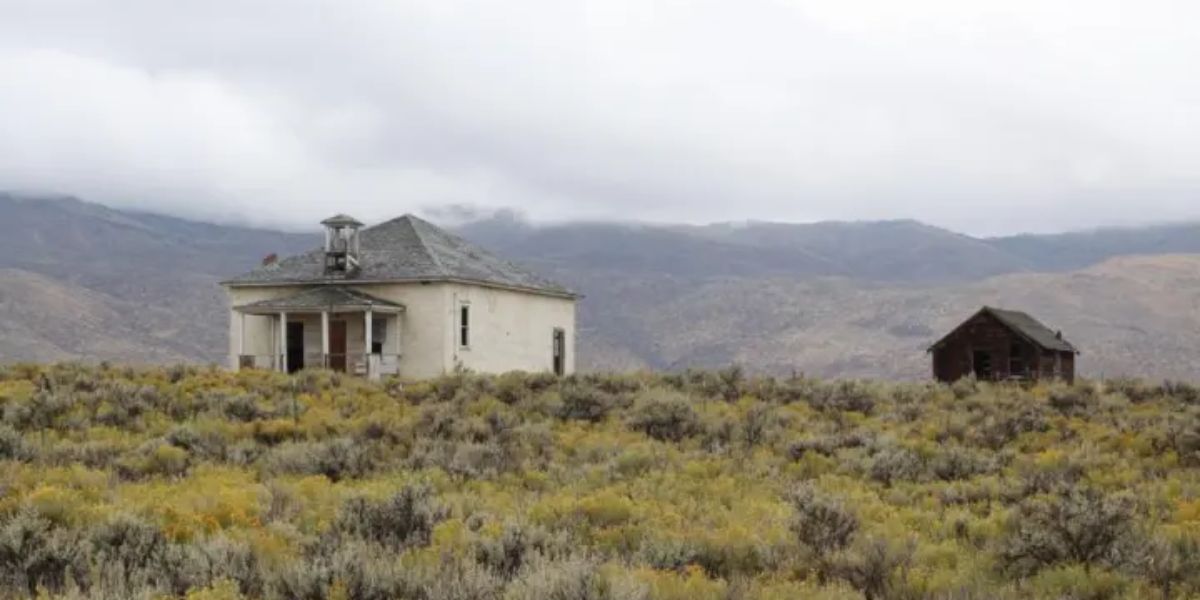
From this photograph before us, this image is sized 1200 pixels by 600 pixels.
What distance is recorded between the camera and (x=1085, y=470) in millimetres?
14758

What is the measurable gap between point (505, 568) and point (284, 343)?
2766 cm

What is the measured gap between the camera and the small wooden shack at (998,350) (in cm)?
4100

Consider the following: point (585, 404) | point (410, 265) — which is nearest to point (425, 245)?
point (410, 265)

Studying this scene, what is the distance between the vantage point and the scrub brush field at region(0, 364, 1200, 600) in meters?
8.00

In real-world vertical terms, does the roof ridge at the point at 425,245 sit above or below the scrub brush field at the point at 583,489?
above

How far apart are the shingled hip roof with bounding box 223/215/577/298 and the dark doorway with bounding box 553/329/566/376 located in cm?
137

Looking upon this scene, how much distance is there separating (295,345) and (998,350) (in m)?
23.6

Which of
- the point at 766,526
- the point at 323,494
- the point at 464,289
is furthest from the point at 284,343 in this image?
the point at 766,526

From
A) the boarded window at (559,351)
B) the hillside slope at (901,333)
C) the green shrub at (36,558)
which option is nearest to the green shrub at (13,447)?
the green shrub at (36,558)

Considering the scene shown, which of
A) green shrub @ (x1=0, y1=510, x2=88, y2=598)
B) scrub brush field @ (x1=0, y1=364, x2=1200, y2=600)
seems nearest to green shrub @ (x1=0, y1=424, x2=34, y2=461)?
scrub brush field @ (x1=0, y1=364, x2=1200, y2=600)

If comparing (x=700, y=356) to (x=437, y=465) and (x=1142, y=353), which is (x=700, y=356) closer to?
(x=1142, y=353)

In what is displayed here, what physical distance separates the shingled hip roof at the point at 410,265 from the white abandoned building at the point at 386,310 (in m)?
0.05

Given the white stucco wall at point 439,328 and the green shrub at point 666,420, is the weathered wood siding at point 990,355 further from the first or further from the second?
the green shrub at point 666,420

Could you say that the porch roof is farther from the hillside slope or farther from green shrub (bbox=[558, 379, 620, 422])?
the hillside slope
